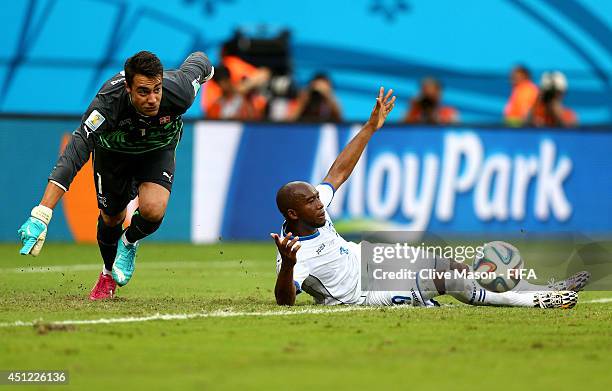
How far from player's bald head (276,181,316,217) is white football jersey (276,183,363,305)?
241mm

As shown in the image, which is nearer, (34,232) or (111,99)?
(34,232)

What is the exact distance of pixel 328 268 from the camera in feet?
30.3

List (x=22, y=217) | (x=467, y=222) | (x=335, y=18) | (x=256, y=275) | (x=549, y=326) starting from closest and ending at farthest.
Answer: (x=549, y=326), (x=256, y=275), (x=22, y=217), (x=467, y=222), (x=335, y=18)

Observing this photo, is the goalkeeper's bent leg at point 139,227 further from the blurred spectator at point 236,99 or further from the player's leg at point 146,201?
the blurred spectator at point 236,99

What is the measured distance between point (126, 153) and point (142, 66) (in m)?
1.10

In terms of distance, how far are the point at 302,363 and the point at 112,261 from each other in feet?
12.7

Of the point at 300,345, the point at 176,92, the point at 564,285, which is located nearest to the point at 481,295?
the point at 564,285

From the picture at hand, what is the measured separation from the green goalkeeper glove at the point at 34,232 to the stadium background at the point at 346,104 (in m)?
7.51

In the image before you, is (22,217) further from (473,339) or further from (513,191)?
(473,339)

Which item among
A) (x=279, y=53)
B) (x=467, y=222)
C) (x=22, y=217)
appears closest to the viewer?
(x=22, y=217)

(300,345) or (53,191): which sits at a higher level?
(53,191)

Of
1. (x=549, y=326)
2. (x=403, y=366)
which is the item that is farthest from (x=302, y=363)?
(x=549, y=326)

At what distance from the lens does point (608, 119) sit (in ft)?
80.9

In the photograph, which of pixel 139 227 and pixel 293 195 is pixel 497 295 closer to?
pixel 293 195
